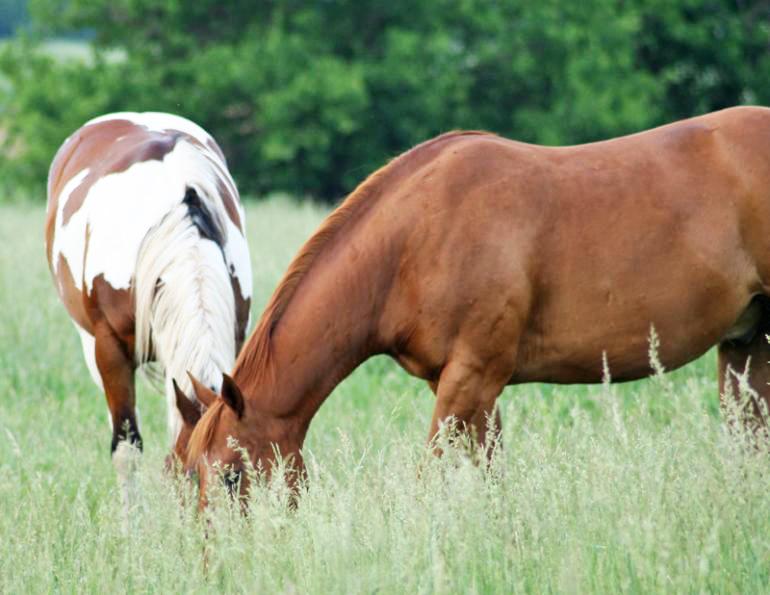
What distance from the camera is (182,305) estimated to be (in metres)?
5.01

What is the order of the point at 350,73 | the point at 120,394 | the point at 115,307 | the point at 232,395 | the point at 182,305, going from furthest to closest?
the point at 350,73
the point at 120,394
the point at 115,307
the point at 182,305
the point at 232,395

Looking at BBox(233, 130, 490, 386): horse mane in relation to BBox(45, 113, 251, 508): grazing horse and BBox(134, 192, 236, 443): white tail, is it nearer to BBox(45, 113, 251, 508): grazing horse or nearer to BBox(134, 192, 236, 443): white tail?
BBox(45, 113, 251, 508): grazing horse

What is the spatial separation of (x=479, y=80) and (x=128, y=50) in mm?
8073

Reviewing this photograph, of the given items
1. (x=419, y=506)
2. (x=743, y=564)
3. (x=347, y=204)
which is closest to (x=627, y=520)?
(x=743, y=564)

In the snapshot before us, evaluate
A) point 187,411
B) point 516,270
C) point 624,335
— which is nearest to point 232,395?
point 187,411

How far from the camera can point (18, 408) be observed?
275 inches

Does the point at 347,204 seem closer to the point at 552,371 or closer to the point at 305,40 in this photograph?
the point at 552,371

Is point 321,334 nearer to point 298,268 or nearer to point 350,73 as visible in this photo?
point 298,268

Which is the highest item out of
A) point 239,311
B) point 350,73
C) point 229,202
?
point 350,73

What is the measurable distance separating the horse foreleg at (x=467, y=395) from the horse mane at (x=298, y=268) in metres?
0.65

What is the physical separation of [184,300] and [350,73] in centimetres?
1996

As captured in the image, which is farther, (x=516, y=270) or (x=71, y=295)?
(x=71, y=295)

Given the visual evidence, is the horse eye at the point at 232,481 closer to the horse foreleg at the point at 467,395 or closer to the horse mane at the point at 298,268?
the horse mane at the point at 298,268

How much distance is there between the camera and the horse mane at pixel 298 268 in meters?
4.52
